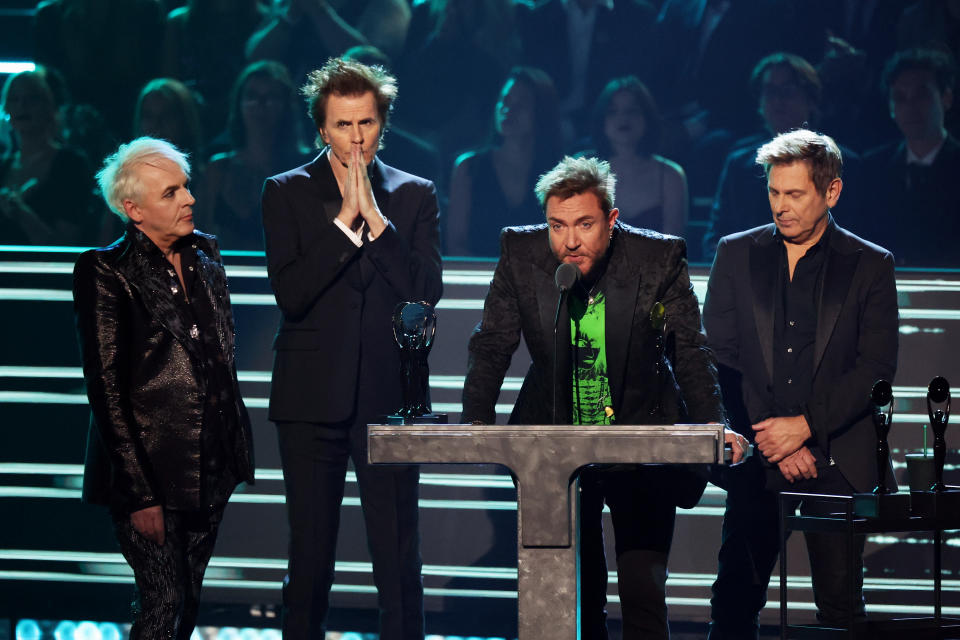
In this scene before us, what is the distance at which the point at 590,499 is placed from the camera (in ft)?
10.3

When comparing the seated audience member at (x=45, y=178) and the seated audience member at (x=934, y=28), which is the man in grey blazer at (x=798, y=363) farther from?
the seated audience member at (x=45, y=178)

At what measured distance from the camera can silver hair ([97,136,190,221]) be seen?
11.0ft

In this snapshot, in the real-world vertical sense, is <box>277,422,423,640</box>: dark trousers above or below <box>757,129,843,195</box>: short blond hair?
below

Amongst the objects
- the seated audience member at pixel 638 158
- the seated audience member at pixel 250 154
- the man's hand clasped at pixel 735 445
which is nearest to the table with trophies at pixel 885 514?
the man's hand clasped at pixel 735 445

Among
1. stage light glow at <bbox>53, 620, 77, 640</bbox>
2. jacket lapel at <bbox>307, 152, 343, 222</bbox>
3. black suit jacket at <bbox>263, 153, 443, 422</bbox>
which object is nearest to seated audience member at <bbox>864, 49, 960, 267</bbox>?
black suit jacket at <bbox>263, 153, 443, 422</bbox>

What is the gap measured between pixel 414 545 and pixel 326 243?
103cm

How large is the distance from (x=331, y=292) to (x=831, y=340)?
65.7 inches

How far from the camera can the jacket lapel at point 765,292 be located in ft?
12.6

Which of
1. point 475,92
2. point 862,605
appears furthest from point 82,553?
point 862,605

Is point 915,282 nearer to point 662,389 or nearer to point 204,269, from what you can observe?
point 662,389

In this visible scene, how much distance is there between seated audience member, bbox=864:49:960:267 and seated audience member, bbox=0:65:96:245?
12.4ft

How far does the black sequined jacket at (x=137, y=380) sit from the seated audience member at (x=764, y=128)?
111 inches

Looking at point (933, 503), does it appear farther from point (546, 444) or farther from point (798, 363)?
point (546, 444)

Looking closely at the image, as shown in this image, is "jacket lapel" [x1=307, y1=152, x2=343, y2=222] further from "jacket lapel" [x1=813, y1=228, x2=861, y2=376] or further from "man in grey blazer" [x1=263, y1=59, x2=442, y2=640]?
"jacket lapel" [x1=813, y1=228, x2=861, y2=376]
